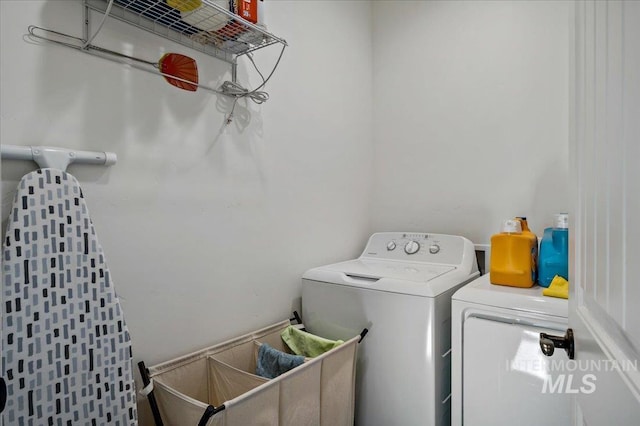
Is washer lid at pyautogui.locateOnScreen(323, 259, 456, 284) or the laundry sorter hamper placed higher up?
washer lid at pyautogui.locateOnScreen(323, 259, 456, 284)

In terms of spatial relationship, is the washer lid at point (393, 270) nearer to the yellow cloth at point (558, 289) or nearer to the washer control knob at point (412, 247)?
the washer control knob at point (412, 247)

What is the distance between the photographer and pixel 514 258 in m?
1.44

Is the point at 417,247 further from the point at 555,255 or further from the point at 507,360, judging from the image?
the point at 507,360

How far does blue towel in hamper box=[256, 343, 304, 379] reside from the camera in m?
1.33

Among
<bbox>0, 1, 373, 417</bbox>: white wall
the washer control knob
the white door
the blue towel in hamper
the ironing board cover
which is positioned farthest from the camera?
the washer control knob

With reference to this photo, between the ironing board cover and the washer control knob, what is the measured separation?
1.34 m

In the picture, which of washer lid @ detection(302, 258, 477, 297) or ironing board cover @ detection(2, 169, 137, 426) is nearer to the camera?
ironing board cover @ detection(2, 169, 137, 426)

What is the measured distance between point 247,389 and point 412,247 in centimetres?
108

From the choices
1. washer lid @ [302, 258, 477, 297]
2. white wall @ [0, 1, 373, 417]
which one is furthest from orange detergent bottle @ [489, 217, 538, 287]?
white wall @ [0, 1, 373, 417]

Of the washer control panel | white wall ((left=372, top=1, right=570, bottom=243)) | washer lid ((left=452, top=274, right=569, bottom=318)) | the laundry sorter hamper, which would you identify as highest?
white wall ((left=372, top=1, right=570, bottom=243))

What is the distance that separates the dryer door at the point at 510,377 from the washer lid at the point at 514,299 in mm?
51

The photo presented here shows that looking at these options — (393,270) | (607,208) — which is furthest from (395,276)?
(607,208)

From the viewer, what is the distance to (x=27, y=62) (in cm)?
98

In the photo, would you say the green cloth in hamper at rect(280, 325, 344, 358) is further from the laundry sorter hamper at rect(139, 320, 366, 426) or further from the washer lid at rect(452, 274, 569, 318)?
the washer lid at rect(452, 274, 569, 318)
